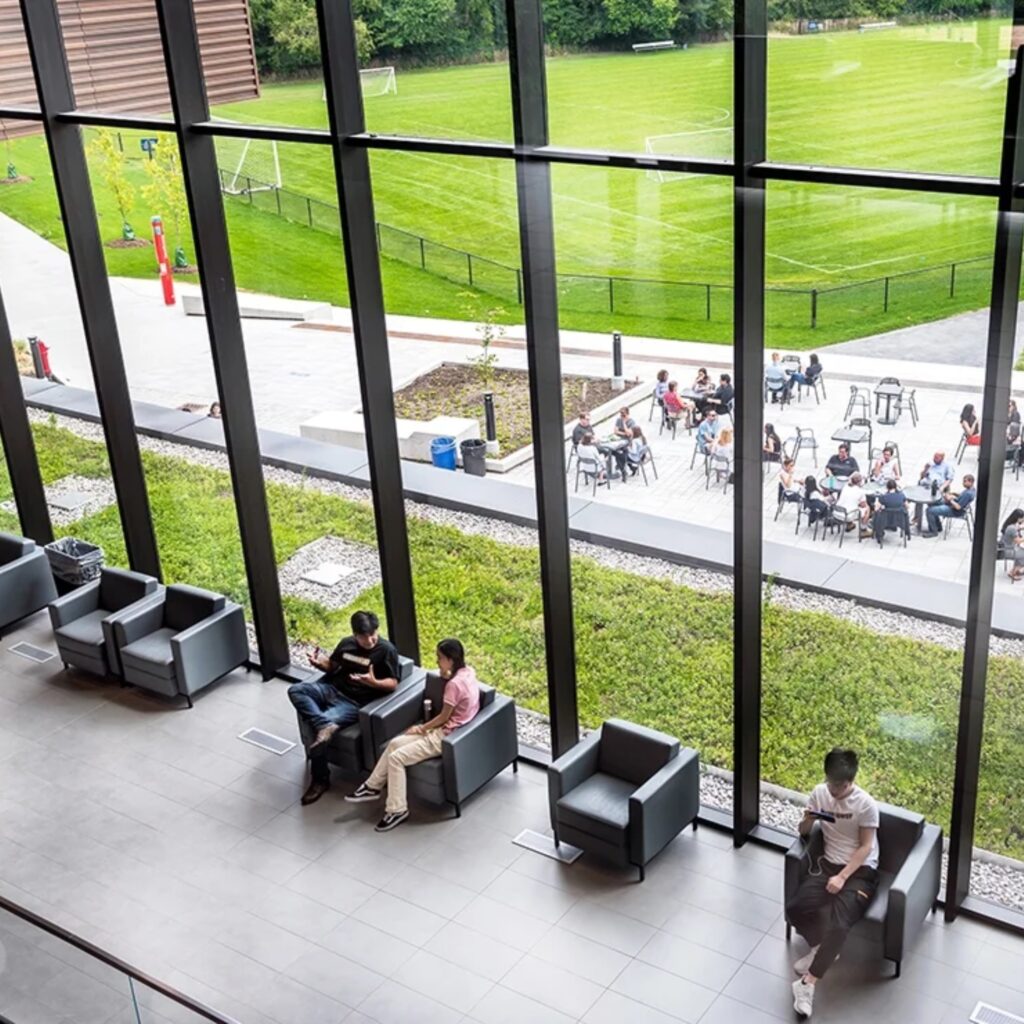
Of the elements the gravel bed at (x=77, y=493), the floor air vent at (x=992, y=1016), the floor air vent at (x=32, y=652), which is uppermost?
the gravel bed at (x=77, y=493)

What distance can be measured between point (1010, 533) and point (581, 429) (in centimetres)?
267

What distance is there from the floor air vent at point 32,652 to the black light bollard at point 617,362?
5.67 metres

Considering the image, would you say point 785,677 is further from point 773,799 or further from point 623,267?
point 623,267

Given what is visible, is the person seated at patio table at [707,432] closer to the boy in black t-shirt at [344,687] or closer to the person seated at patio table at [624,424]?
the person seated at patio table at [624,424]

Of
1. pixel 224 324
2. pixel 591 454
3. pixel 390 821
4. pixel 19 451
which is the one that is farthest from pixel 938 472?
pixel 19 451

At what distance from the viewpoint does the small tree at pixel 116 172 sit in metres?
9.97

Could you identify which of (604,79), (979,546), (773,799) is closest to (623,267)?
(604,79)

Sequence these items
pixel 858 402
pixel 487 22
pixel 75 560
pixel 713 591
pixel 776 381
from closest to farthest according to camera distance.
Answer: pixel 858 402 < pixel 776 381 < pixel 487 22 < pixel 713 591 < pixel 75 560

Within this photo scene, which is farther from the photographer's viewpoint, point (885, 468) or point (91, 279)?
point (91, 279)

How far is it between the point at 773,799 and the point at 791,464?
2135 mm

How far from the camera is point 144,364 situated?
10609 mm

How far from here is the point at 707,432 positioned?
7.59m

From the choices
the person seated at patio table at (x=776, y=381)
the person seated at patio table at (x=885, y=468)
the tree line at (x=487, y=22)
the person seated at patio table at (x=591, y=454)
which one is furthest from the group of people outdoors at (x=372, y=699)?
the tree line at (x=487, y=22)

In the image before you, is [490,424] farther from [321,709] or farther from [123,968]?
[123,968]
